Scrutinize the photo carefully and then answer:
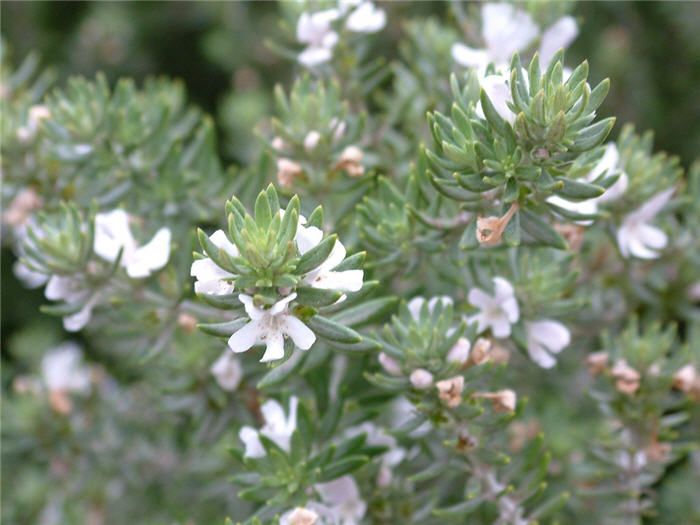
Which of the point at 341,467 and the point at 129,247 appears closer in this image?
the point at 341,467

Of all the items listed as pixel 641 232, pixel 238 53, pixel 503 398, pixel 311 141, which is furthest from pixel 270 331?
pixel 238 53

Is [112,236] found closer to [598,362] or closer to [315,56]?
[315,56]

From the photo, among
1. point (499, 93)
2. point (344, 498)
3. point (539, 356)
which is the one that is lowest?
point (344, 498)

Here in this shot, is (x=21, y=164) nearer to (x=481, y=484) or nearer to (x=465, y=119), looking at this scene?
(x=465, y=119)

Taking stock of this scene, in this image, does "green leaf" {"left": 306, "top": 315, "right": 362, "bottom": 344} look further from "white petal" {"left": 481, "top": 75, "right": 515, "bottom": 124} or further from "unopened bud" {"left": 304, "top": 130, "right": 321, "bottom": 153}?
"unopened bud" {"left": 304, "top": 130, "right": 321, "bottom": 153}

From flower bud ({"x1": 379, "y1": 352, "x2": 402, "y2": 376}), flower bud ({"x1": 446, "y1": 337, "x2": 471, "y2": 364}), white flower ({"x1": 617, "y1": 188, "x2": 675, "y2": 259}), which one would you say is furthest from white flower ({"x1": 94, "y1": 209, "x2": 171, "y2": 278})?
white flower ({"x1": 617, "y1": 188, "x2": 675, "y2": 259})
